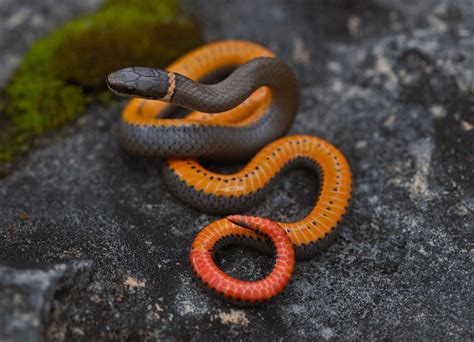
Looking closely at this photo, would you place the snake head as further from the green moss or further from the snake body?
the green moss

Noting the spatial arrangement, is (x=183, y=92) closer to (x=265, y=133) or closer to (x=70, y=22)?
(x=265, y=133)

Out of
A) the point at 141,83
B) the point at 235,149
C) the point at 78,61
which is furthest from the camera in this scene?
the point at 78,61

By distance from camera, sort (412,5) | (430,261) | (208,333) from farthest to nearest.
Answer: (412,5), (430,261), (208,333)

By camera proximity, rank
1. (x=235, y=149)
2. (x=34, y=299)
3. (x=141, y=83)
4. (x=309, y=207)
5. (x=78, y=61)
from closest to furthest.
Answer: (x=34, y=299), (x=141, y=83), (x=309, y=207), (x=235, y=149), (x=78, y=61)

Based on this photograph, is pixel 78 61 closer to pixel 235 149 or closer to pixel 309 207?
pixel 235 149

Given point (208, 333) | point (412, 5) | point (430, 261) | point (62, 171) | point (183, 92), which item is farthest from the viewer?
point (412, 5)

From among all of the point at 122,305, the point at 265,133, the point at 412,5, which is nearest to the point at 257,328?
the point at 122,305

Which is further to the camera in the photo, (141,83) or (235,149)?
(235,149)

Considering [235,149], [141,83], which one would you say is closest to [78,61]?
[141,83]
